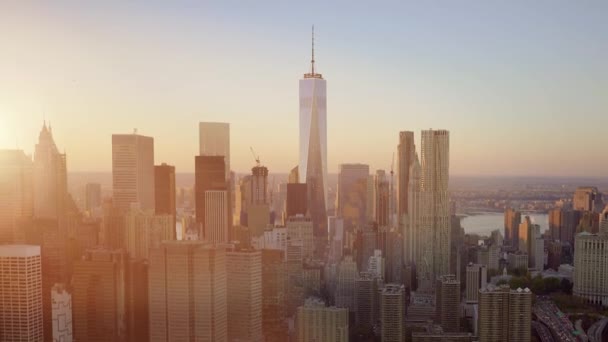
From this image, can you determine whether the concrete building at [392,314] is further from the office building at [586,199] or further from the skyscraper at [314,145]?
the office building at [586,199]

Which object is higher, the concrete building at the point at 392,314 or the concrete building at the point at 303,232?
the concrete building at the point at 303,232

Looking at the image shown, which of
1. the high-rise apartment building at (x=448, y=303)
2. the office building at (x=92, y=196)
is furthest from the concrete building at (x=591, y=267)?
the office building at (x=92, y=196)

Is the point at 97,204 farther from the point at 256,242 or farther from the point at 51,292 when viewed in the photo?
the point at 256,242

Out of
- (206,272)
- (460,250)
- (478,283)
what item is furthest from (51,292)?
(460,250)

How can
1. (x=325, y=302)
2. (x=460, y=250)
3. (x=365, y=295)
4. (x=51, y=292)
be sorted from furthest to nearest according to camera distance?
(x=460, y=250) → (x=365, y=295) → (x=325, y=302) → (x=51, y=292)

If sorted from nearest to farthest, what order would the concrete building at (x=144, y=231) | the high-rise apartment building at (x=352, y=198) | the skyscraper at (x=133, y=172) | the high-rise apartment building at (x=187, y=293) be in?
1. the high-rise apartment building at (x=187, y=293)
2. the concrete building at (x=144, y=231)
3. the skyscraper at (x=133, y=172)
4. the high-rise apartment building at (x=352, y=198)

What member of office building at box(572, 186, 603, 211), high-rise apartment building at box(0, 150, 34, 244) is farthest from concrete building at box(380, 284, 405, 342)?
high-rise apartment building at box(0, 150, 34, 244)

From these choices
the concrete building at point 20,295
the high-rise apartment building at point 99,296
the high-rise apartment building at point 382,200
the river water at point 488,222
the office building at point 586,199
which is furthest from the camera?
the high-rise apartment building at point 382,200
